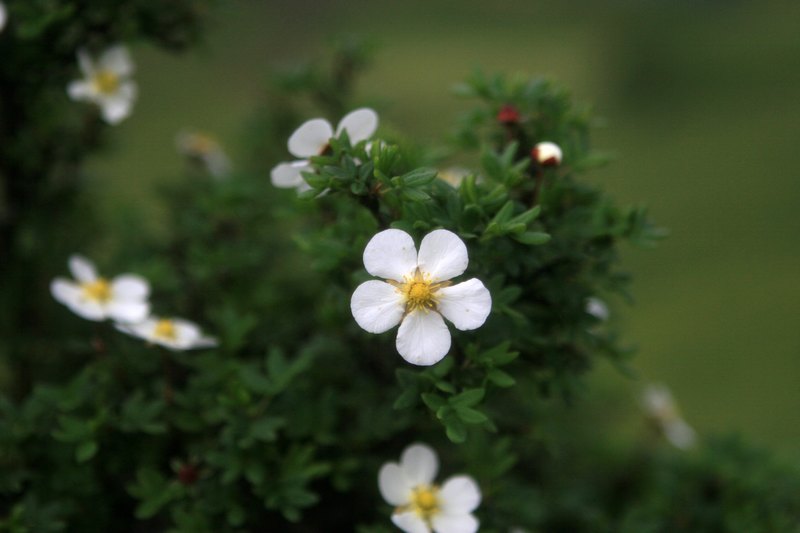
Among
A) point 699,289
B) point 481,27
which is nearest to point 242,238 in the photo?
point 699,289

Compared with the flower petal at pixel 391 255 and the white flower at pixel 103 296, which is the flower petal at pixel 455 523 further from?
the white flower at pixel 103 296

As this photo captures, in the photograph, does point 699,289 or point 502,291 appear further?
point 699,289

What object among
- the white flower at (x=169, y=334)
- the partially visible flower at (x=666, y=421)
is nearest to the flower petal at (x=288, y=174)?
the white flower at (x=169, y=334)

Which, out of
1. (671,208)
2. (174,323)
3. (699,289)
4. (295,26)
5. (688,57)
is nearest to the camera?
(174,323)

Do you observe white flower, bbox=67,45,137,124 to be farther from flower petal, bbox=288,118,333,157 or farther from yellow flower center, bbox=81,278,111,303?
flower petal, bbox=288,118,333,157

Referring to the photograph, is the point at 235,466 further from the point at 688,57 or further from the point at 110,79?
the point at 688,57
